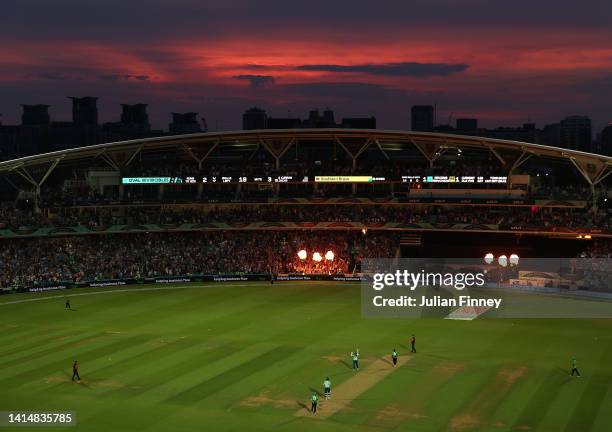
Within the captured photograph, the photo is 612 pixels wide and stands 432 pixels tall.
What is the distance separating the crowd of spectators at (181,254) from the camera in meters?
69.1

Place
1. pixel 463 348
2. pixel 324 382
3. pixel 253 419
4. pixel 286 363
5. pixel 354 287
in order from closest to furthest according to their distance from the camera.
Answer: pixel 253 419, pixel 324 382, pixel 286 363, pixel 463 348, pixel 354 287

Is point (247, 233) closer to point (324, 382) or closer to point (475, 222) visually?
point (475, 222)

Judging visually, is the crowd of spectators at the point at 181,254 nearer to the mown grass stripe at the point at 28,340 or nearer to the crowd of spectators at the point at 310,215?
the crowd of spectators at the point at 310,215

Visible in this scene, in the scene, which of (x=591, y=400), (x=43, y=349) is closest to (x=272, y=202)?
(x=43, y=349)

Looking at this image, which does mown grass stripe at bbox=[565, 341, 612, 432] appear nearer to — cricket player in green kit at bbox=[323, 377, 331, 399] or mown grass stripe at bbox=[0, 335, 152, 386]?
cricket player in green kit at bbox=[323, 377, 331, 399]

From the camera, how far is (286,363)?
133 ft

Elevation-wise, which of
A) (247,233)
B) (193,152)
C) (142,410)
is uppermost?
(193,152)

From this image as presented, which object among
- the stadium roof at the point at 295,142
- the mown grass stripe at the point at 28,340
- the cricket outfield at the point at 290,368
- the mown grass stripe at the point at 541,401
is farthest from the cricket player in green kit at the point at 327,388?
the stadium roof at the point at 295,142

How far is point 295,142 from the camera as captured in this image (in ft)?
263

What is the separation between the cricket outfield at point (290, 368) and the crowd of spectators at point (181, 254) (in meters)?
10.5

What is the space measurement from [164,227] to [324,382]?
140 feet

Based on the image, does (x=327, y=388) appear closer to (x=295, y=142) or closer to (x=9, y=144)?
(x=295, y=142)

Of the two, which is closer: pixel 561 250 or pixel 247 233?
pixel 561 250

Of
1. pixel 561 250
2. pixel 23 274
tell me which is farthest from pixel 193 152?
pixel 561 250
